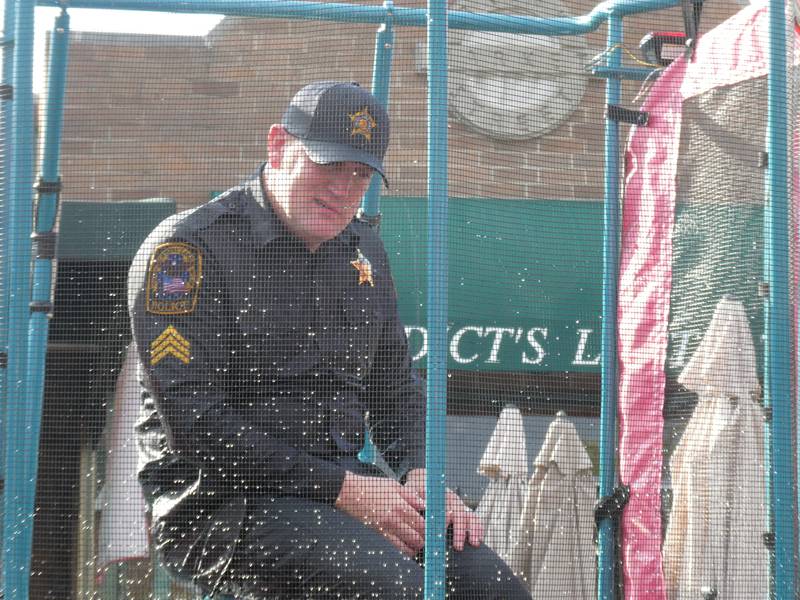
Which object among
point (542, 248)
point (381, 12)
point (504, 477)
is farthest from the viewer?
point (504, 477)

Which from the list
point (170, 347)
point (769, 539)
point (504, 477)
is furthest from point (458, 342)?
point (170, 347)

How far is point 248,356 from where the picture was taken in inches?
106

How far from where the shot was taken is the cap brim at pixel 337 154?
9.07ft

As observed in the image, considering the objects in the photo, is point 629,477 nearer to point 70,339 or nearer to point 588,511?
point 588,511

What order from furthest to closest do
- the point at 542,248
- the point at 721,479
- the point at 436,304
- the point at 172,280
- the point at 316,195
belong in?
the point at 542,248 < the point at 721,479 < the point at 316,195 < the point at 172,280 < the point at 436,304

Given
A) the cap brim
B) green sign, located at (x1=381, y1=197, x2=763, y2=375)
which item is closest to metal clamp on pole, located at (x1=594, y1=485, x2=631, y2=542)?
green sign, located at (x1=381, y1=197, x2=763, y2=375)

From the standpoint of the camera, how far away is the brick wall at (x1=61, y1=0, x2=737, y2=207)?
3.00m

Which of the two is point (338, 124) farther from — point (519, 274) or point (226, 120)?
point (519, 274)

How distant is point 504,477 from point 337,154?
4.36 feet

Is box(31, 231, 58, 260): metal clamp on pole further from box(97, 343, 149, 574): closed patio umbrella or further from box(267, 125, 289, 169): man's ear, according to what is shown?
box(267, 125, 289, 169): man's ear

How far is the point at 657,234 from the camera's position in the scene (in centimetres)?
331

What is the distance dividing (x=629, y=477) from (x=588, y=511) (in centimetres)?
Answer: 41

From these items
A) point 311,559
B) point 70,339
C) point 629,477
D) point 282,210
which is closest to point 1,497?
point 70,339

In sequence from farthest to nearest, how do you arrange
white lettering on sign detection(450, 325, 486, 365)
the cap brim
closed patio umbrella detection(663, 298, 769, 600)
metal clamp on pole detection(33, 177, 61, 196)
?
white lettering on sign detection(450, 325, 486, 365), metal clamp on pole detection(33, 177, 61, 196), closed patio umbrella detection(663, 298, 769, 600), the cap brim
